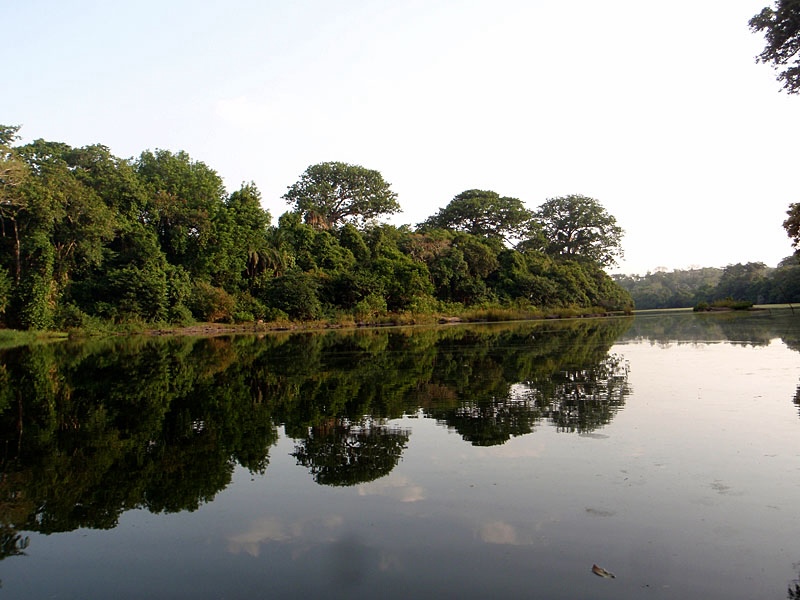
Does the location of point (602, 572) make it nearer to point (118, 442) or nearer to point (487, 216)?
point (118, 442)

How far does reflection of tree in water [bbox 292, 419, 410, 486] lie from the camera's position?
546 centimetres

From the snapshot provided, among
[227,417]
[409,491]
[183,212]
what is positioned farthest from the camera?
[183,212]

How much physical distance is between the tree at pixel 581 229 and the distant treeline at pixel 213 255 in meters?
8.41

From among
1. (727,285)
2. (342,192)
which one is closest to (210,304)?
(342,192)

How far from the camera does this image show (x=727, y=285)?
77.9 meters

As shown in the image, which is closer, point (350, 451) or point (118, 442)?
point (350, 451)

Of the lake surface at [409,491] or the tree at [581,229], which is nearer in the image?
the lake surface at [409,491]

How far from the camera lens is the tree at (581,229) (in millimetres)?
73938

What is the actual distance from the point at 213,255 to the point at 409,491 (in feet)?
125

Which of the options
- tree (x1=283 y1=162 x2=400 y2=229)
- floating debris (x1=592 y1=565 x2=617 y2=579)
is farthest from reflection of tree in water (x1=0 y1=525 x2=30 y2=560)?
tree (x1=283 y1=162 x2=400 y2=229)

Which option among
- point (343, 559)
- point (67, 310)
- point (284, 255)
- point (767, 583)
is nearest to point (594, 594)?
point (767, 583)

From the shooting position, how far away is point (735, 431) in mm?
6559

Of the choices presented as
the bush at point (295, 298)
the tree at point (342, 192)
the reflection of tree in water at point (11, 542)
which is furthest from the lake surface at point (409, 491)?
the tree at point (342, 192)

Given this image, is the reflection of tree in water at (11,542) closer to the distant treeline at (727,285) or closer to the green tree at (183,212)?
the green tree at (183,212)
